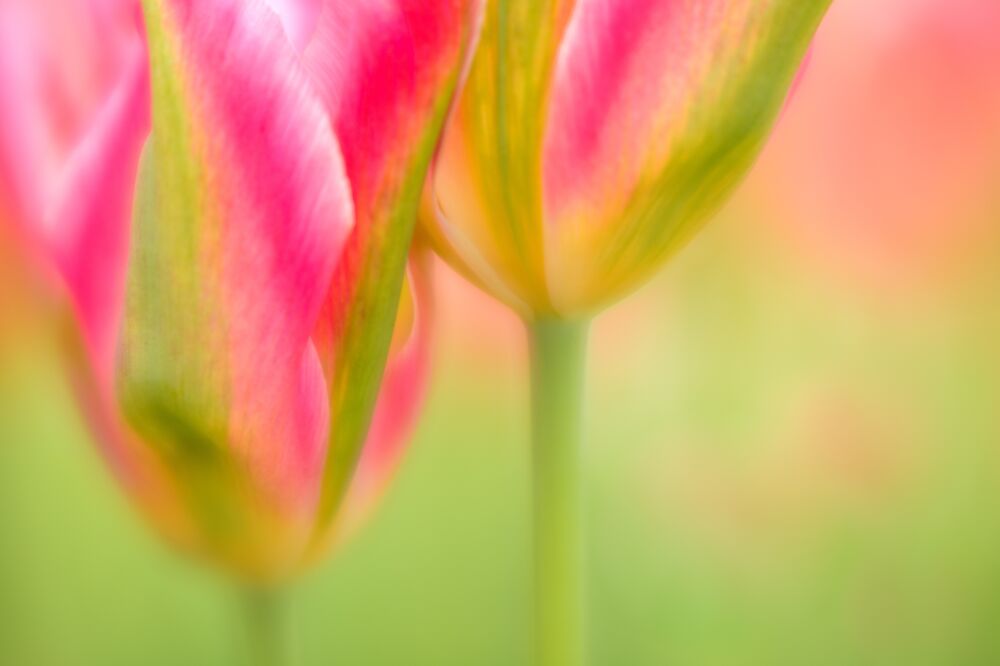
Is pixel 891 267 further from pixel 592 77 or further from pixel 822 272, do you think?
pixel 592 77

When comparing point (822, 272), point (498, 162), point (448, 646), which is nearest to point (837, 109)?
point (822, 272)

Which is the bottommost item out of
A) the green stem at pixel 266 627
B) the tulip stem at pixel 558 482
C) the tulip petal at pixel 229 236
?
the green stem at pixel 266 627

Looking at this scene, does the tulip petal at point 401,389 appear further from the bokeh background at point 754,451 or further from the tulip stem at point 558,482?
the bokeh background at point 754,451

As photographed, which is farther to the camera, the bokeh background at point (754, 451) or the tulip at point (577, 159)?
the bokeh background at point (754, 451)

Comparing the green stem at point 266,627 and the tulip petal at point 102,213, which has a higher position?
the tulip petal at point 102,213

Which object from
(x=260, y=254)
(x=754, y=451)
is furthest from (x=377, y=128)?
(x=754, y=451)

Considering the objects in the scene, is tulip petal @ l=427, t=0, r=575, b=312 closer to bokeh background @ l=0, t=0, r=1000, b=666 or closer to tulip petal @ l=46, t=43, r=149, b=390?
tulip petal @ l=46, t=43, r=149, b=390

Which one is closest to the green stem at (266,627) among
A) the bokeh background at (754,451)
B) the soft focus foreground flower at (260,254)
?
the soft focus foreground flower at (260,254)

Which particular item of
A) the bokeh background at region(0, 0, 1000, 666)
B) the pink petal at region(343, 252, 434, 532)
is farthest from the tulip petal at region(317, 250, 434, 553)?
the bokeh background at region(0, 0, 1000, 666)
